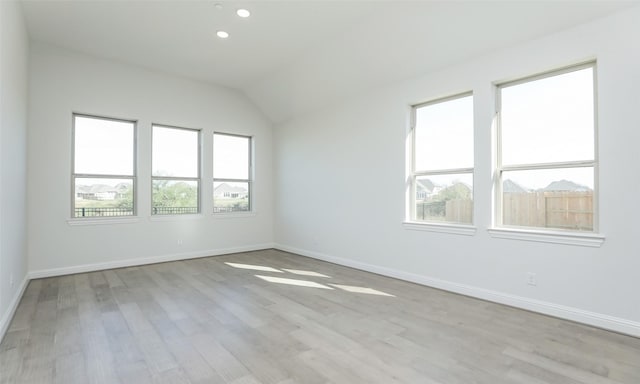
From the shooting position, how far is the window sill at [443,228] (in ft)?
12.2

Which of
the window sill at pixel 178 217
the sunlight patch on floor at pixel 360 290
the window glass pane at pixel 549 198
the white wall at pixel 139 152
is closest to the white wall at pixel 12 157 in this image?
the white wall at pixel 139 152

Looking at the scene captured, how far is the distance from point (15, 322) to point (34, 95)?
126 inches

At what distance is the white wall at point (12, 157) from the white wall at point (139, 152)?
45cm

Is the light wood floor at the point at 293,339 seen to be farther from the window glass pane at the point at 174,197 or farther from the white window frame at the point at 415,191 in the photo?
the window glass pane at the point at 174,197

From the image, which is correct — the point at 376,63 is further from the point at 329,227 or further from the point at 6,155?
the point at 6,155

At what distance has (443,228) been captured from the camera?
393 centimetres

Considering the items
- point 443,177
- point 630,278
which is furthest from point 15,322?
point 630,278

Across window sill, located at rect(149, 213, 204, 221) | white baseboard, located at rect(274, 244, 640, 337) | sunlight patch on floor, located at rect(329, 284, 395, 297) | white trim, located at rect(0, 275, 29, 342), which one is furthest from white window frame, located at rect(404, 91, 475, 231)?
white trim, located at rect(0, 275, 29, 342)

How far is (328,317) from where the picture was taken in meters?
3.02

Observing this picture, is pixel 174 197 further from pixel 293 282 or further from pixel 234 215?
pixel 293 282

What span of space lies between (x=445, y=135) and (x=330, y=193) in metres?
2.19

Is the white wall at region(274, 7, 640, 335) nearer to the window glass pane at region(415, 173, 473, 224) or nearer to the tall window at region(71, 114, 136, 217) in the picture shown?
the window glass pane at region(415, 173, 473, 224)

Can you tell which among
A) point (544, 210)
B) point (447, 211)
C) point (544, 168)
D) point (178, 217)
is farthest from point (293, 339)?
point (178, 217)

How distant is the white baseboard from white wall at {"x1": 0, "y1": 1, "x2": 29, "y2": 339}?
4.04 metres
